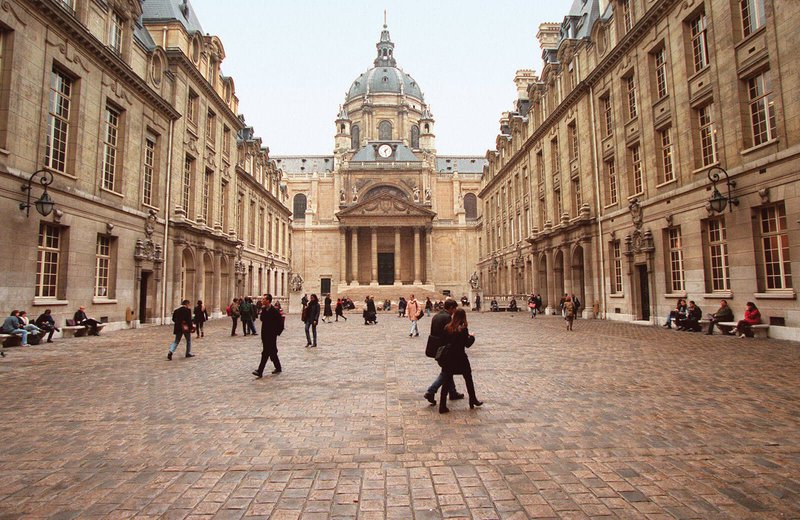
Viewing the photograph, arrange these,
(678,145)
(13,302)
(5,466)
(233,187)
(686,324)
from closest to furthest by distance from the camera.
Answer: (5,466) < (13,302) < (686,324) < (678,145) < (233,187)

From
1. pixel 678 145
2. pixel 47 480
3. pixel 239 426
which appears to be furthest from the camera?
pixel 678 145

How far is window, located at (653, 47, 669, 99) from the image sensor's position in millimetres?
20016

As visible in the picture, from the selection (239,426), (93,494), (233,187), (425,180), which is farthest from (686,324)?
(425,180)

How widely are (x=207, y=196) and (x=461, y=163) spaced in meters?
53.5

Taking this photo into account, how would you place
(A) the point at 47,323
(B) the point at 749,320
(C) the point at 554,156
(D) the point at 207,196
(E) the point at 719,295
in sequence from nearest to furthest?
(B) the point at 749,320
(A) the point at 47,323
(E) the point at 719,295
(D) the point at 207,196
(C) the point at 554,156

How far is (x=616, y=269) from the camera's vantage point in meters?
24.6

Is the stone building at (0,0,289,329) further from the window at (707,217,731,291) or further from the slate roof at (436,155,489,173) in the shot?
the slate roof at (436,155,489,173)

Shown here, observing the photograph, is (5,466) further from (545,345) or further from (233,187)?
(233,187)

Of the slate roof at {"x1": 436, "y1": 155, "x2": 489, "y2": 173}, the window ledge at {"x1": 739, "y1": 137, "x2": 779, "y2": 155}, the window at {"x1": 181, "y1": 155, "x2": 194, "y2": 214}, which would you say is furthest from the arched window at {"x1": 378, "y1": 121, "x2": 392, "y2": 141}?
the window ledge at {"x1": 739, "y1": 137, "x2": 779, "y2": 155}

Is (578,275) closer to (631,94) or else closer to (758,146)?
(631,94)

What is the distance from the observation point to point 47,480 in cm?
420

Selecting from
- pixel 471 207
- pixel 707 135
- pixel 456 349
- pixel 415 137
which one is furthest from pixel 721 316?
pixel 415 137

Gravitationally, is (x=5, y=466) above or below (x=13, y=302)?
below

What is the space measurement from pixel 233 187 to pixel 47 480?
3338 cm
